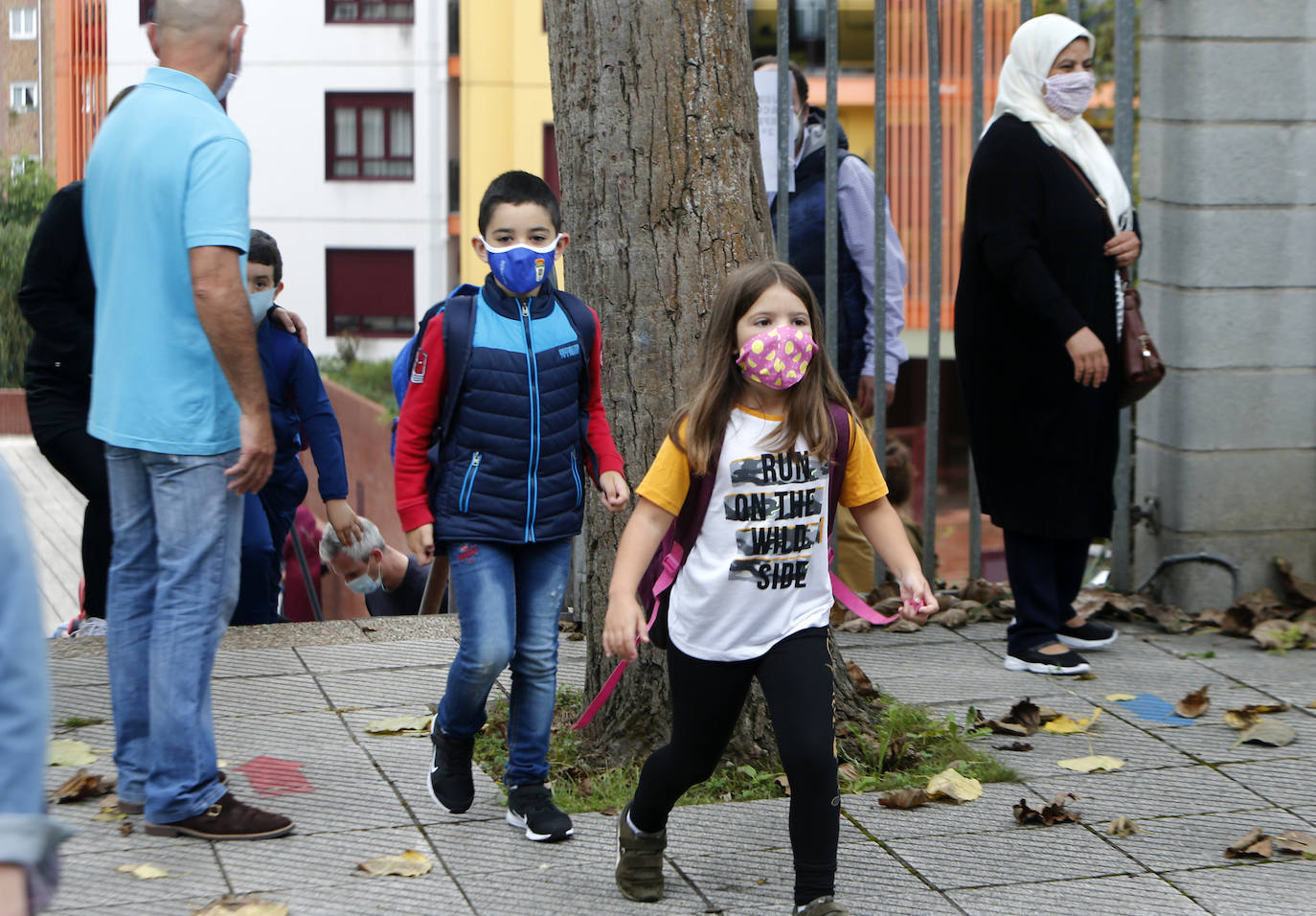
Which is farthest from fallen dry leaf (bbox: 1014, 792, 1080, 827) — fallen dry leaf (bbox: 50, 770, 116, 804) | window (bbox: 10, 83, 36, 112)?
window (bbox: 10, 83, 36, 112)

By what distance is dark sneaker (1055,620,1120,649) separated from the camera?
5836 millimetres

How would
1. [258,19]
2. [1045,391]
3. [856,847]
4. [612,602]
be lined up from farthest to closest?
[258,19]
[1045,391]
[856,847]
[612,602]

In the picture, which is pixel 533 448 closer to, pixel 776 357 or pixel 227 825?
pixel 776 357

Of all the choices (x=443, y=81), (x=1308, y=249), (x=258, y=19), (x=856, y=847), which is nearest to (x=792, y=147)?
(x=1308, y=249)

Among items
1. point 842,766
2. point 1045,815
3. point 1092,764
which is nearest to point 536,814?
point 842,766

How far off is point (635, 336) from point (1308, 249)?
3.18 metres

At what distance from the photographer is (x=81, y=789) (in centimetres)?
424

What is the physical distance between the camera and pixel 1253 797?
4.34m

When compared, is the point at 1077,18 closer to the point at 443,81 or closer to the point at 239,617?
the point at 239,617

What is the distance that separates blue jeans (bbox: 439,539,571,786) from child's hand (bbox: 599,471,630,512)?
17 cm

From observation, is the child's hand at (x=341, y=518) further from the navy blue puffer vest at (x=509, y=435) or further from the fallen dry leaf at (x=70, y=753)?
the navy blue puffer vest at (x=509, y=435)

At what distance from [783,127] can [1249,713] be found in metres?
2.80

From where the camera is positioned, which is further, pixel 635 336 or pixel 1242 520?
pixel 1242 520

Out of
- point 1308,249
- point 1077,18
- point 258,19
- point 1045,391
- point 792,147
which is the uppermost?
point 258,19
